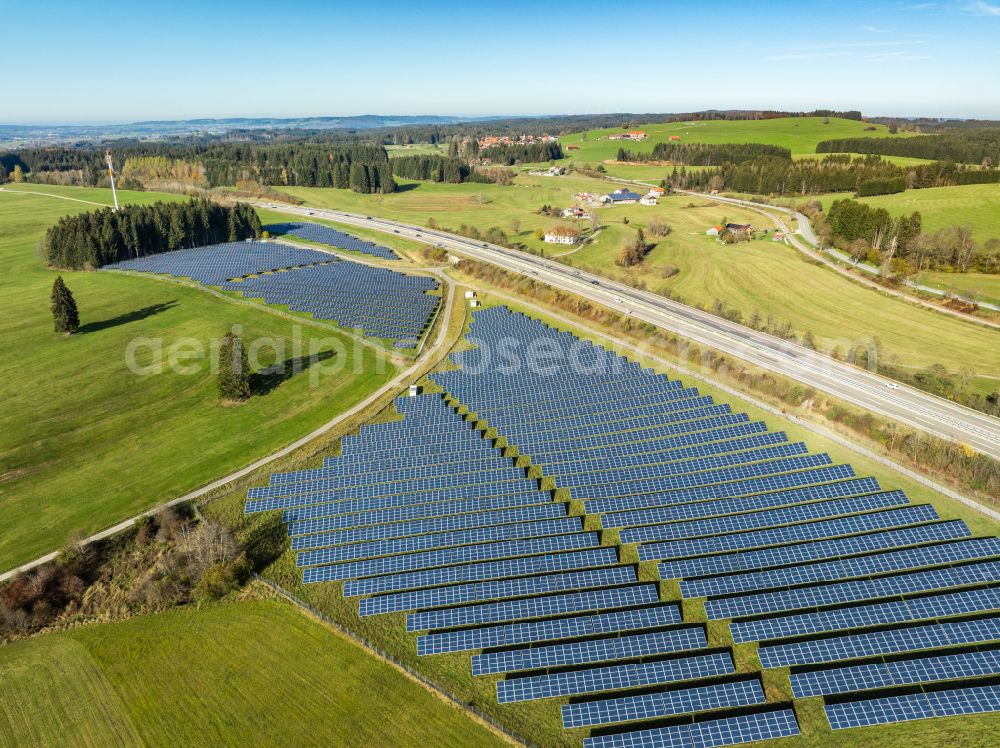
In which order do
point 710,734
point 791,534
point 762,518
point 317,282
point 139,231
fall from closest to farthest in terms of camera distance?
point 710,734
point 791,534
point 762,518
point 317,282
point 139,231

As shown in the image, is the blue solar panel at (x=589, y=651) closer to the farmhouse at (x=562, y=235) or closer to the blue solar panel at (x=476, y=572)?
the blue solar panel at (x=476, y=572)

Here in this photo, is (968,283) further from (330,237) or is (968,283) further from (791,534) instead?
(330,237)

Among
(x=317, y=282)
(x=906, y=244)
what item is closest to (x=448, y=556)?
(x=317, y=282)

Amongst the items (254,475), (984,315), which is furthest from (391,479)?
(984,315)

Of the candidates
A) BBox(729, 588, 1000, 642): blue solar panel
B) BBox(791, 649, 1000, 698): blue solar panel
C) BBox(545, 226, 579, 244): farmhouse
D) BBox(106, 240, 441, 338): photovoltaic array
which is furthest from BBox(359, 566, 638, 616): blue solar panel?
BBox(545, 226, 579, 244): farmhouse

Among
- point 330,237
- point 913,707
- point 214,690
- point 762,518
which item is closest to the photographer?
point 913,707

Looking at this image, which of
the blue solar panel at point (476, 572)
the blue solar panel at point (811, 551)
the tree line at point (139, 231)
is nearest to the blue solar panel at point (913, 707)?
the blue solar panel at point (811, 551)

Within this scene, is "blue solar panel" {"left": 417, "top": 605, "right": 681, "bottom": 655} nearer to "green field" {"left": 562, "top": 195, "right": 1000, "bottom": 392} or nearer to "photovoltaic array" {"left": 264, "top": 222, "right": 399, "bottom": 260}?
"green field" {"left": 562, "top": 195, "right": 1000, "bottom": 392}
